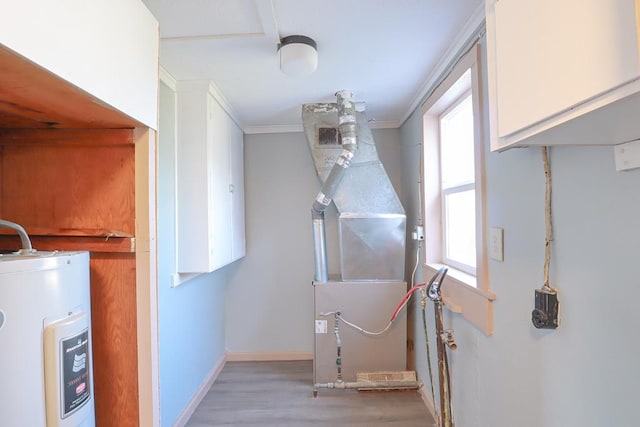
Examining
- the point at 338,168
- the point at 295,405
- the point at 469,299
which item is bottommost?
the point at 295,405

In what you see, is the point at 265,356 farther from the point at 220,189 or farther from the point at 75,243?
the point at 75,243

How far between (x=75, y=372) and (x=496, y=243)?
150 cm

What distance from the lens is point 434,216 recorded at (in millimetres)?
2209

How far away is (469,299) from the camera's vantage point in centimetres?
150

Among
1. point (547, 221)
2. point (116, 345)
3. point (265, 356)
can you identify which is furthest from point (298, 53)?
point (265, 356)

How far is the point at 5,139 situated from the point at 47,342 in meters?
0.66

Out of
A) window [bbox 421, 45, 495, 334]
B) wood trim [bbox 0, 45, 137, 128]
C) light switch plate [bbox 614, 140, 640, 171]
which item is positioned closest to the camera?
wood trim [bbox 0, 45, 137, 128]

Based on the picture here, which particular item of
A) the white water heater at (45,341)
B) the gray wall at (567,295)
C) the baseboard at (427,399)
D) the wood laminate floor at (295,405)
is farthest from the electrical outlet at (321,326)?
the white water heater at (45,341)

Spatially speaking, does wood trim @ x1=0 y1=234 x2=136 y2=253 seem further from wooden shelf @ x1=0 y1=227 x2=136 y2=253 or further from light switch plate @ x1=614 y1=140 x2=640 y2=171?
light switch plate @ x1=614 y1=140 x2=640 y2=171

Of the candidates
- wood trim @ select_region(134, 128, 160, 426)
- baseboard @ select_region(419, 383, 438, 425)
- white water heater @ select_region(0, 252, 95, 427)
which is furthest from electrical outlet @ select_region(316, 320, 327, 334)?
white water heater @ select_region(0, 252, 95, 427)

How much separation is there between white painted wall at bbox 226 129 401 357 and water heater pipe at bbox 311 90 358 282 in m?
0.48

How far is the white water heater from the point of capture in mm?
652

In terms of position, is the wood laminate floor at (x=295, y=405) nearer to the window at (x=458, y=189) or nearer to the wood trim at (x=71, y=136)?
the window at (x=458, y=189)

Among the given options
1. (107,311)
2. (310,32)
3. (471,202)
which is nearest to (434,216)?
(471,202)
